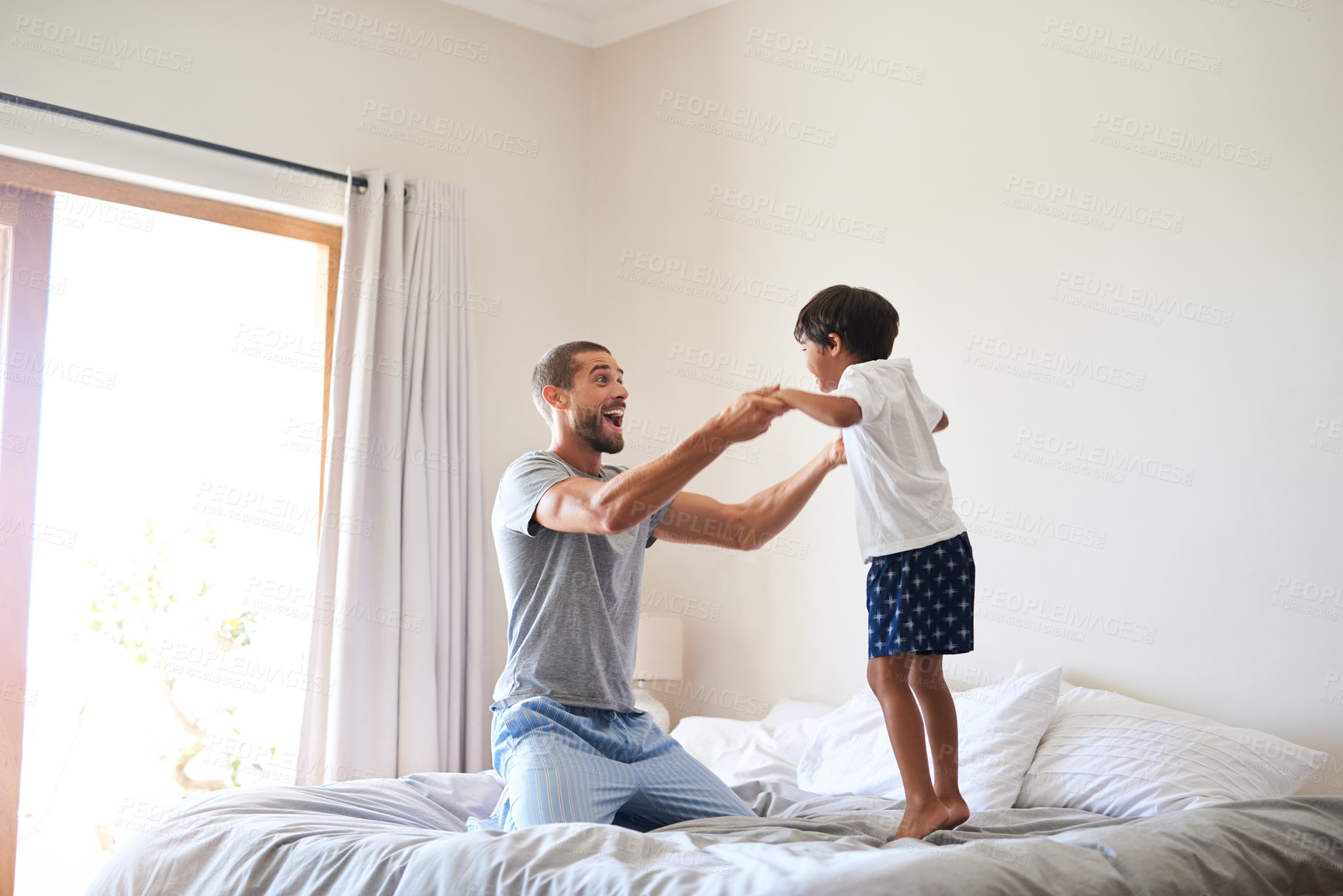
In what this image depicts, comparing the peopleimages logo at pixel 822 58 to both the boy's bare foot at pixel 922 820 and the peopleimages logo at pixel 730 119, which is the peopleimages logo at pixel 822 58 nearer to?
the peopleimages logo at pixel 730 119

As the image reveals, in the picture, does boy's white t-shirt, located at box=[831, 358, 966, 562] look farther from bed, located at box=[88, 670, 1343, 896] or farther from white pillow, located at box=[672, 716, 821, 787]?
white pillow, located at box=[672, 716, 821, 787]

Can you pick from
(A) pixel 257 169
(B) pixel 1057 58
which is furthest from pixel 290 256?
(B) pixel 1057 58

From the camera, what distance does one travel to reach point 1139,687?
8.52 ft

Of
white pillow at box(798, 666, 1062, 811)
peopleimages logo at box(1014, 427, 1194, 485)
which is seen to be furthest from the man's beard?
peopleimages logo at box(1014, 427, 1194, 485)

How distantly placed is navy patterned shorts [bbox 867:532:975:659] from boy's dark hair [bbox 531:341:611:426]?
82 cm

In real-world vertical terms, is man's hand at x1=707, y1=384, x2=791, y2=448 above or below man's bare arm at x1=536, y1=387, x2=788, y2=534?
above

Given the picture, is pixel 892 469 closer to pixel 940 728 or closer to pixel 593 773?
pixel 940 728

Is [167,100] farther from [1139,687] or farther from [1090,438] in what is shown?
[1139,687]

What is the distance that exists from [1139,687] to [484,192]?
2.79m

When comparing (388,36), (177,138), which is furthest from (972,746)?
(388,36)

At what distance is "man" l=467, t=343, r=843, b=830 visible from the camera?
6.01 ft

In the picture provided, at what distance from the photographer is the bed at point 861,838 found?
1.31 metres

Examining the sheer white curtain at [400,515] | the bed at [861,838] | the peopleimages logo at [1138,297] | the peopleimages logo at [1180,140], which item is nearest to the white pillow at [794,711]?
the bed at [861,838]

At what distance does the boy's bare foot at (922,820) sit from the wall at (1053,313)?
110 centimetres
